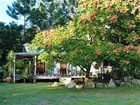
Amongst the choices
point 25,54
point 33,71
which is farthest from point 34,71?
point 25,54

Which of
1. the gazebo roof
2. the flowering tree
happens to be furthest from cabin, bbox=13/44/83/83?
the flowering tree

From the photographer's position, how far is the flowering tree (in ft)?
74.9

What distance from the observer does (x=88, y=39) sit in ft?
78.9

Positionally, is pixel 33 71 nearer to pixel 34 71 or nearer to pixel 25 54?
pixel 34 71

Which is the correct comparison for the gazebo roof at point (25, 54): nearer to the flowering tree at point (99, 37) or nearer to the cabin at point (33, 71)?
the cabin at point (33, 71)

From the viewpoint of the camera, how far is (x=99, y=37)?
79.1 feet

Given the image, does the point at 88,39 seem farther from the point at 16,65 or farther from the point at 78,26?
the point at 16,65

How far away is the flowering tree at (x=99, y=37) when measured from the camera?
2283cm

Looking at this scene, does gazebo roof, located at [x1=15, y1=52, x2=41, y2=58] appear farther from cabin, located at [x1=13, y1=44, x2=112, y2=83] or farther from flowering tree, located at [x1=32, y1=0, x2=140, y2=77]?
flowering tree, located at [x1=32, y1=0, x2=140, y2=77]

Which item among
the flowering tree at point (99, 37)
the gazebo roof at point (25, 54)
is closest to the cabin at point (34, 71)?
the gazebo roof at point (25, 54)

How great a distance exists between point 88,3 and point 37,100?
864 centimetres

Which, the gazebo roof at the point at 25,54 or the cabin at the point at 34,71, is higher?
the gazebo roof at the point at 25,54

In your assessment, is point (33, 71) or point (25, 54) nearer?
point (33, 71)

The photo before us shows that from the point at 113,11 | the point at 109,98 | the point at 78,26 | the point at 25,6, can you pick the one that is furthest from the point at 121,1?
the point at 25,6
